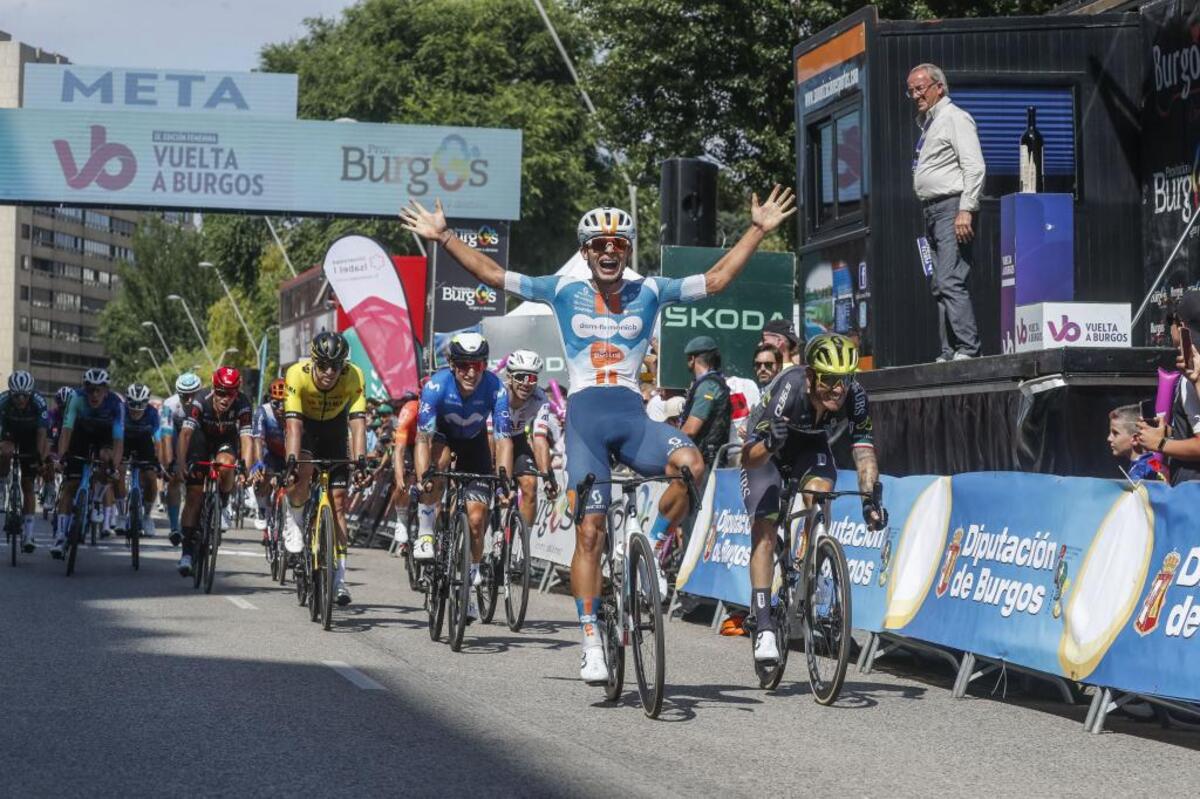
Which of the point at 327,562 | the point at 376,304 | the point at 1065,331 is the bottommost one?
the point at 327,562

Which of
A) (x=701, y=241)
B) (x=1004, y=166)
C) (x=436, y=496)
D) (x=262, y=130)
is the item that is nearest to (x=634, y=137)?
(x=262, y=130)

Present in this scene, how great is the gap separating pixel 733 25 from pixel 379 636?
21.0 metres

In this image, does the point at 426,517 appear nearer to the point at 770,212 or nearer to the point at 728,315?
the point at 770,212

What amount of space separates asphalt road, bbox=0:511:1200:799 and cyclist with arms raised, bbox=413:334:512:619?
0.81 meters

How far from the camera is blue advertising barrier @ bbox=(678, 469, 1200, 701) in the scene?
8688 millimetres

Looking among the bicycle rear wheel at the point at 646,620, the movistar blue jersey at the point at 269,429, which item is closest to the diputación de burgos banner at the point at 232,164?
the movistar blue jersey at the point at 269,429

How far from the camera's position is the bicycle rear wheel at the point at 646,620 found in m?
8.66

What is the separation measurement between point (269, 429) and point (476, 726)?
7.92 m

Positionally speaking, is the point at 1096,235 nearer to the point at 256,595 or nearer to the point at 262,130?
the point at 256,595

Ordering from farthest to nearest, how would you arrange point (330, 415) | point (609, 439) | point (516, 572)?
1. point (330, 415)
2. point (516, 572)
3. point (609, 439)

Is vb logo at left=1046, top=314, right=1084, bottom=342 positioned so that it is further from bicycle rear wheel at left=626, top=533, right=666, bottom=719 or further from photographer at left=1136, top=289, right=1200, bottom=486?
bicycle rear wheel at left=626, top=533, right=666, bottom=719

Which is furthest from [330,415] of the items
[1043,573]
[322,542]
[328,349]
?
[1043,573]

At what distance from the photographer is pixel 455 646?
11891mm

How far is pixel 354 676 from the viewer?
1028 cm
